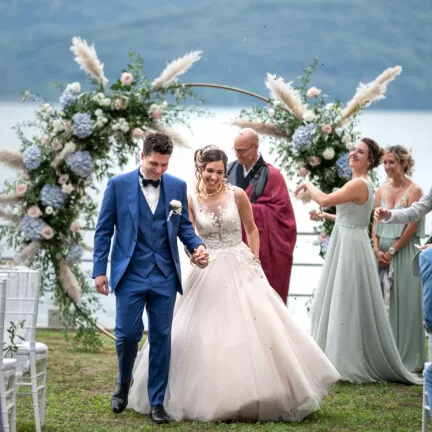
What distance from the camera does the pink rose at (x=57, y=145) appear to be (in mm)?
7492

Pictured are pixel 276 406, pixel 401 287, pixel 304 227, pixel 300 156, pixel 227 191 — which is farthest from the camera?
pixel 304 227

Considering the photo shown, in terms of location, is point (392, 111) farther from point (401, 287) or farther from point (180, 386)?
point (180, 386)

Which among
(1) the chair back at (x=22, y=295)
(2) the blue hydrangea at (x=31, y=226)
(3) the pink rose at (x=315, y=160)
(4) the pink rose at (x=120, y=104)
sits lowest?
(1) the chair back at (x=22, y=295)

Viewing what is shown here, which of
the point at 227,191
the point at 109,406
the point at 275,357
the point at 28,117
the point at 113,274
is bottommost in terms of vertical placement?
the point at 109,406

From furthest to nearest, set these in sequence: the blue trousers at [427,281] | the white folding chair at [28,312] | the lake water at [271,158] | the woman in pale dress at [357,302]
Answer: the lake water at [271,158], the woman in pale dress at [357,302], the white folding chair at [28,312], the blue trousers at [427,281]

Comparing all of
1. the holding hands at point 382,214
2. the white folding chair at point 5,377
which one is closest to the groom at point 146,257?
the white folding chair at point 5,377

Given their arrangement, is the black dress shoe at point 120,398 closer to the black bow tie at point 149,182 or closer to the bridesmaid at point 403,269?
the black bow tie at point 149,182

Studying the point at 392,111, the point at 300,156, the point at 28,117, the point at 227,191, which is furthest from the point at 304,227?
the point at 227,191

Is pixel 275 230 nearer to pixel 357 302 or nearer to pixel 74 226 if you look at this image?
pixel 357 302

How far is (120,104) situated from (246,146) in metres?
1.21

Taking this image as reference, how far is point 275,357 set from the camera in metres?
5.08

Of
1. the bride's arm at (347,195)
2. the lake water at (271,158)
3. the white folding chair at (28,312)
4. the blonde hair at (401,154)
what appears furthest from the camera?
the lake water at (271,158)

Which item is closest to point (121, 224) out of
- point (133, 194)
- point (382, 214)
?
point (133, 194)

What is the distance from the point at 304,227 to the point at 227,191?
307 inches
